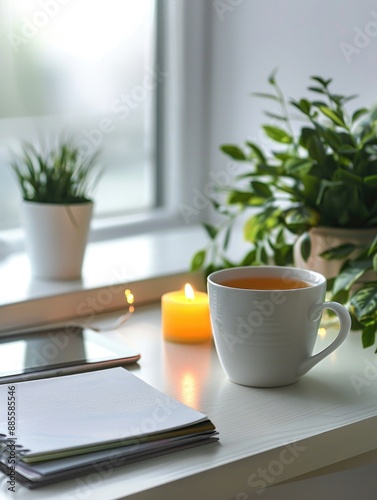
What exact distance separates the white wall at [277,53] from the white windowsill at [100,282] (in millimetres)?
222

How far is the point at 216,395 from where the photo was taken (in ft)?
2.91

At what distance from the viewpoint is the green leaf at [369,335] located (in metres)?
0.95

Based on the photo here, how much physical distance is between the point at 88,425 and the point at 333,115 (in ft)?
1.75

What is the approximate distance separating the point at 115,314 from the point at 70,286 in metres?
0.07

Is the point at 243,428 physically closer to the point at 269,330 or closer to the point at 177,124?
the point at 269,330

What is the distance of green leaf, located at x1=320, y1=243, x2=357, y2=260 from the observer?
3.47 ft

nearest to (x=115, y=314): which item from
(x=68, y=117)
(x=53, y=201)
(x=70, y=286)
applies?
(x=70, y=286)

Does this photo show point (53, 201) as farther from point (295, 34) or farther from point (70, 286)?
point (295, 34)

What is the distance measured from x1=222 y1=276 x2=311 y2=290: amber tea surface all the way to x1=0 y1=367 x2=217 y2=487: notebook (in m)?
0.16

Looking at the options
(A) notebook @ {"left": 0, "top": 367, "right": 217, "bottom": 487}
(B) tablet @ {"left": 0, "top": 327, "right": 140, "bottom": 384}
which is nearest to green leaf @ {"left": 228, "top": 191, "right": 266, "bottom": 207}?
(B) tablet @ {"left": 0, "top": 327, "right": 140, "bottom": 384}

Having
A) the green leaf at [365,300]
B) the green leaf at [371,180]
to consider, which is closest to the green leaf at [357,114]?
the green leaf at [371,180]

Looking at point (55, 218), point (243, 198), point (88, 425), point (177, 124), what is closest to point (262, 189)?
point (243, 198)

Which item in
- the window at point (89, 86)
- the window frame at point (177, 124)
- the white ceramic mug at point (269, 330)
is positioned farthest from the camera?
the window frame at point (177, 124)

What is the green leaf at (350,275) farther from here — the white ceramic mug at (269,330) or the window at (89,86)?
the window at (89,86)
